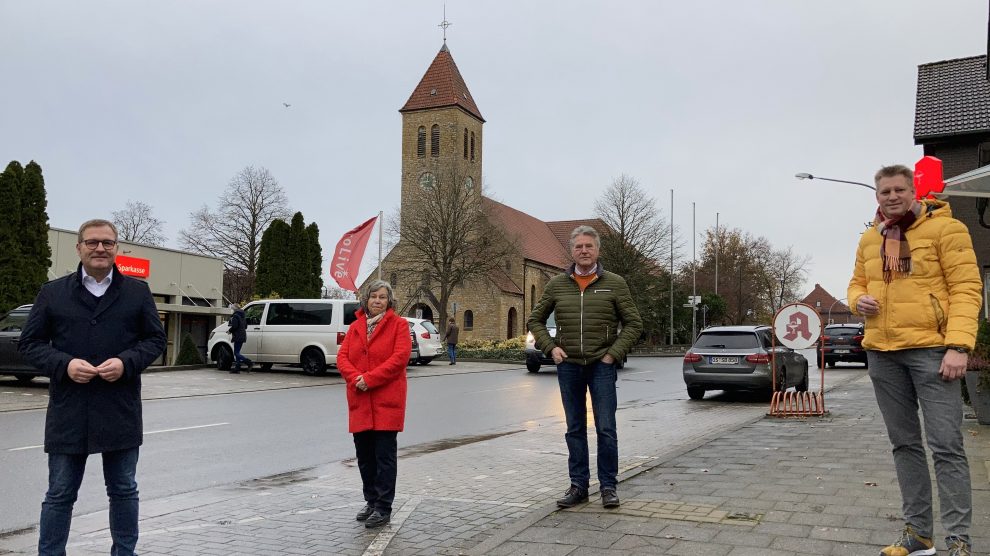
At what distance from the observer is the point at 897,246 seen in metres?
4.17

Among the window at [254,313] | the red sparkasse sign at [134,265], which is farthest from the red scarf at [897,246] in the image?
the red sparkasse sign at [134,265]

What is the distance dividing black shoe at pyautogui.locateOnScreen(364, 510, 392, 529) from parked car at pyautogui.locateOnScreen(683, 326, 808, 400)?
37.5 ft

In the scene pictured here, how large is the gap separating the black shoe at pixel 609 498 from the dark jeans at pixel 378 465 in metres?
1.47

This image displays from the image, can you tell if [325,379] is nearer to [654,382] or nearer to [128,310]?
[654,382]

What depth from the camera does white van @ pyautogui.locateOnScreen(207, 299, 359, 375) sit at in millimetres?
22141

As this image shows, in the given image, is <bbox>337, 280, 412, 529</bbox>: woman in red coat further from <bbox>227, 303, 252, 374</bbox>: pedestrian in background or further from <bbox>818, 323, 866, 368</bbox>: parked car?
<bbox>818, 323, 866, 368</bbox>: parked car

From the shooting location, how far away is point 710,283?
3088 inches

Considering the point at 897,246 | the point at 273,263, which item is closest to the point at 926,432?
the point at 897,246

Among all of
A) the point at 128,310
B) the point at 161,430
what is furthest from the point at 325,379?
the point at 128,310

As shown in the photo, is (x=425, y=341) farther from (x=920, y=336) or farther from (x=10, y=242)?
(x=920, y=336)

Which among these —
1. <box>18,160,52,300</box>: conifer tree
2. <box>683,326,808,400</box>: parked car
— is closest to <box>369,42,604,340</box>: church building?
<box>18,160,52,300</box>: conifer tree

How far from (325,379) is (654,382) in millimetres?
8980

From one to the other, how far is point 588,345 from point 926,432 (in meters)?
2.25

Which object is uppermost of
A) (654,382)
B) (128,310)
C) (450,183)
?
(450,183)
